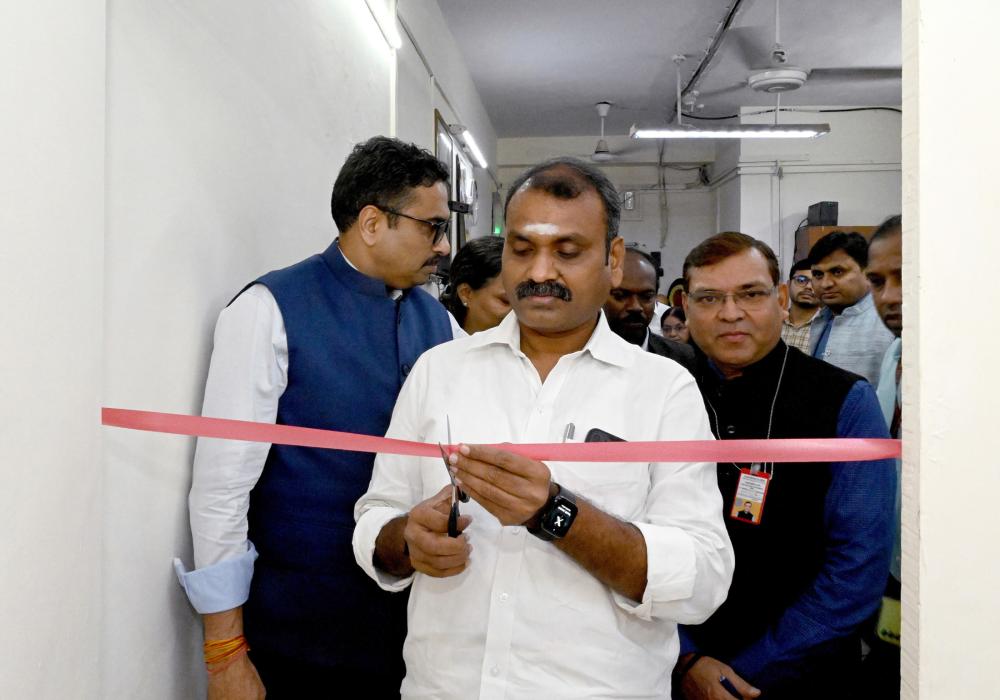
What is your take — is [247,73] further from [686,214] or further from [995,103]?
[686,214]

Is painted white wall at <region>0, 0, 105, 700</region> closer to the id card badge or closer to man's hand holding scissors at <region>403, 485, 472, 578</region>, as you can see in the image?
man's hand holding scissors at <region>403, 485, 472, 578</region>

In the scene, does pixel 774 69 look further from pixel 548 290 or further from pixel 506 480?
pixel 506 480

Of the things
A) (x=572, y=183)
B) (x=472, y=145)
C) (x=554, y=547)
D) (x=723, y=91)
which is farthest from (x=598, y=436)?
(x=723, y=91)

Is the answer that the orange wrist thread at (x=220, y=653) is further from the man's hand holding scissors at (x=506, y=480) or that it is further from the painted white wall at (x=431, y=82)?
the painted white wall at (x=431, y=82)

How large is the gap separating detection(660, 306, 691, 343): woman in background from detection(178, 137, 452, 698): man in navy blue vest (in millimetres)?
3591

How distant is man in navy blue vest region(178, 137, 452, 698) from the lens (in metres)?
1.67

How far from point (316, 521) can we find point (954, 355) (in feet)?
4.49

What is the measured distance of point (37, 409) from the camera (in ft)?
3.38

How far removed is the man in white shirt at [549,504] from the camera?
4.05ft

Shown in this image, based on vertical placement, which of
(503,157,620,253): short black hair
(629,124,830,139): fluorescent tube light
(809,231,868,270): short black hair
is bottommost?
(503,157,620,253): short black hair

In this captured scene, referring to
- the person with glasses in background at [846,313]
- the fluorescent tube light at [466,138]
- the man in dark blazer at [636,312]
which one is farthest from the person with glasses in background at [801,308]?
the fluorescent tube light at [466,138]

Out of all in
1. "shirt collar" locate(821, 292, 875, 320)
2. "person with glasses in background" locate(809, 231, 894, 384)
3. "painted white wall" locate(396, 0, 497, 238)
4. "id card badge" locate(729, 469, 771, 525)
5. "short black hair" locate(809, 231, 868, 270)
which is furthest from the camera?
"painted white wall" locate(396, 0, 497, 238)

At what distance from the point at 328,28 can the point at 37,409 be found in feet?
7.67

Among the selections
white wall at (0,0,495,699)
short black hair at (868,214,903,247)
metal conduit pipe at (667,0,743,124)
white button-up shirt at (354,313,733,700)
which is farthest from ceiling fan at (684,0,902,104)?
white button-up shirt at (354,313,733,700)
